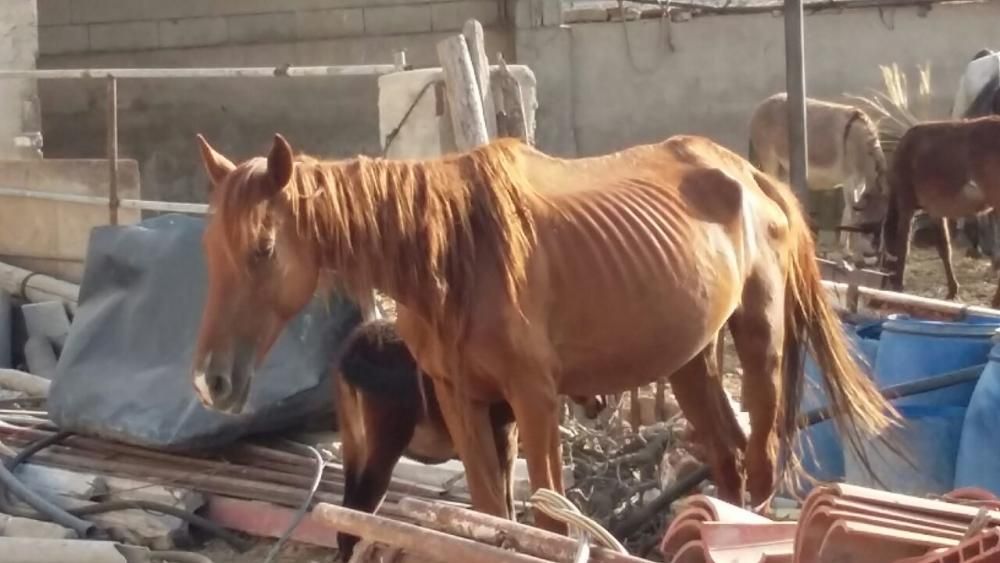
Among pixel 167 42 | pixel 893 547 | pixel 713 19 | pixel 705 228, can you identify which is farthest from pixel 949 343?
pixel 167 42

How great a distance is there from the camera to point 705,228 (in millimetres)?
4059

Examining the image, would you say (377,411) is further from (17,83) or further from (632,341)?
(17,83)

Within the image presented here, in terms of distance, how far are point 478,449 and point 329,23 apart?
10.3 metres

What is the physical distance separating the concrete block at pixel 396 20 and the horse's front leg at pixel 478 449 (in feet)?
32.8

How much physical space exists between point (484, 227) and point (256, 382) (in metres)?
1.69

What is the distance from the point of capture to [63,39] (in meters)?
13.6

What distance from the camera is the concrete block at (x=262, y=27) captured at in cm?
1351

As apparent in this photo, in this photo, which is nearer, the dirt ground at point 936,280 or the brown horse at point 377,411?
the brown horse at point 377,411

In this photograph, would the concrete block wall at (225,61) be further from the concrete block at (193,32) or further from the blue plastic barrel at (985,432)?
the blue plastic barrel at (985,432)

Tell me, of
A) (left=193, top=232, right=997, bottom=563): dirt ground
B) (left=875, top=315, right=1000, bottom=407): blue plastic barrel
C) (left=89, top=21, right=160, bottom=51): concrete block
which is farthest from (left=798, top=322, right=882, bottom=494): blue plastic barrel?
(left=89, top=21, right=160, bottom=51): concrete block

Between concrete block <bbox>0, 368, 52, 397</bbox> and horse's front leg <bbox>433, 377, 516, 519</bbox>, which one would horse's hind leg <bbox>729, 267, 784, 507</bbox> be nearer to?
horse's front leg <bbox>433, 377, 516, 519</bbox>

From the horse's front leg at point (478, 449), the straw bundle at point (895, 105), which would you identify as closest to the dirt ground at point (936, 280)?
the straw bundle at point (895, 105)

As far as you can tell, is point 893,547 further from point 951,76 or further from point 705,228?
point 951,76

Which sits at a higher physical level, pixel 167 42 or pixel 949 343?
pixel 167 42
